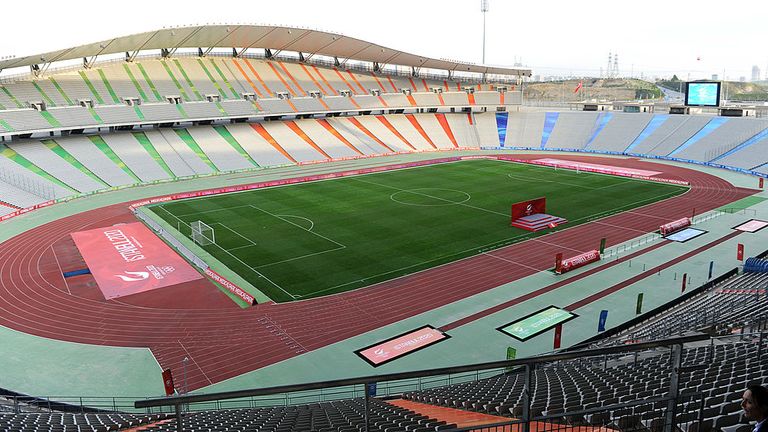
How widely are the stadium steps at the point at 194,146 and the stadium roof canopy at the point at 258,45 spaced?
10231 mm

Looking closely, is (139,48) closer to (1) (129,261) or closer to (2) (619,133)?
(1) (129,261)

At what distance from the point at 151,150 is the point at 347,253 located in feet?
108

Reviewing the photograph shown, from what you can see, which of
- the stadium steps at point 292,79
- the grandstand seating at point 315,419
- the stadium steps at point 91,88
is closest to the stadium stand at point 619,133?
the stadium steps at point 292,79

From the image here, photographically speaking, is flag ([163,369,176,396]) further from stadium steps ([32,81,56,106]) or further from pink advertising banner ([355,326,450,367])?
stadium steps ([32,81,56,106])

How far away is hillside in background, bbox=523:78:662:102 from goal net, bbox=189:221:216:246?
87.1 meters

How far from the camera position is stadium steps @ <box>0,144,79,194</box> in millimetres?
43562

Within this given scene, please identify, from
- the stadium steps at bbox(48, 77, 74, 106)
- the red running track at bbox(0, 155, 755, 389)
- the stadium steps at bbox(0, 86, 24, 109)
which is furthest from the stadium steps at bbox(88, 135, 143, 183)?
the red running track at bbox(0, 155, 755, 389)

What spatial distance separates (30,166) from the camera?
44.2 meters

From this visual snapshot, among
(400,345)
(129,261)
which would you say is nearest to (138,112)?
(129,261)

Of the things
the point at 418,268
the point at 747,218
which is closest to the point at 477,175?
the point at 747,218

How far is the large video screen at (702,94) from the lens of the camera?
2265 inches

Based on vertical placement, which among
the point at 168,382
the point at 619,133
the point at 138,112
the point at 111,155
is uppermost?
the point at 138,112

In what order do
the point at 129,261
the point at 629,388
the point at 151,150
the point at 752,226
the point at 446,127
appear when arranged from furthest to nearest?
the point at 446,127 → the point at 151,150 → the point at 752,226 → the point at 129,261 → the point at 629,388

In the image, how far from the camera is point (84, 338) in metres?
19.5
